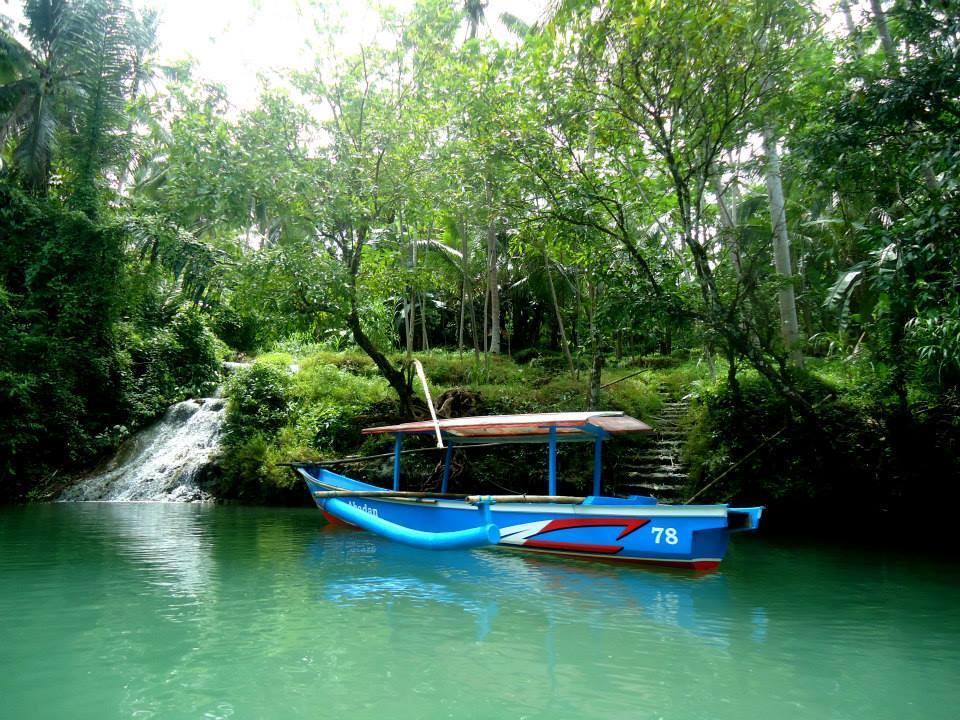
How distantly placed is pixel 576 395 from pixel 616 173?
5.88m

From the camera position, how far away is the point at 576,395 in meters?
15.5

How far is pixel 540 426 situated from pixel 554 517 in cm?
Answer: 126

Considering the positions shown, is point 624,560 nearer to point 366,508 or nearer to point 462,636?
point 462,636

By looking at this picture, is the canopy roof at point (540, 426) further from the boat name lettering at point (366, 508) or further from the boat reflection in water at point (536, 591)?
the boat reflection in water at point (536, 591)

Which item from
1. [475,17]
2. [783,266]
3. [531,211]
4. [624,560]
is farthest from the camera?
[475,17]

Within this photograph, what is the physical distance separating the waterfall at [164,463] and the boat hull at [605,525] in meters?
8.20

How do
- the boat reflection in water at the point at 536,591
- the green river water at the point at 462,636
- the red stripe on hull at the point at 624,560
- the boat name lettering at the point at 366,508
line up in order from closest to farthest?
the green river water at the point at 462,636, the boat reflection in water at the point at 536,591, the red stripe on hull at the point at 624,560, the boat name lettering at the point at 366,508

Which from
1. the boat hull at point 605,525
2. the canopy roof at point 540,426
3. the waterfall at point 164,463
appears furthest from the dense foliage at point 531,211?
the boat hull at point 605,525

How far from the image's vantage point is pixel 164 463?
16.5 m

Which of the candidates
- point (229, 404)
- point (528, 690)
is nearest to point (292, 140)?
point (229, 404)

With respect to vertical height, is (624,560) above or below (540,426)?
below

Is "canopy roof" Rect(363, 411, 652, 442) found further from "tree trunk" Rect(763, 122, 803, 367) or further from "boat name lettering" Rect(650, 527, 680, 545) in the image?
"tree trunk" Rect(763, 122, 803, 367)

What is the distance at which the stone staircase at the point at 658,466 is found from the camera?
12273 mm

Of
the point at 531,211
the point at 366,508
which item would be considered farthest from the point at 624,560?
the point at 531,211
